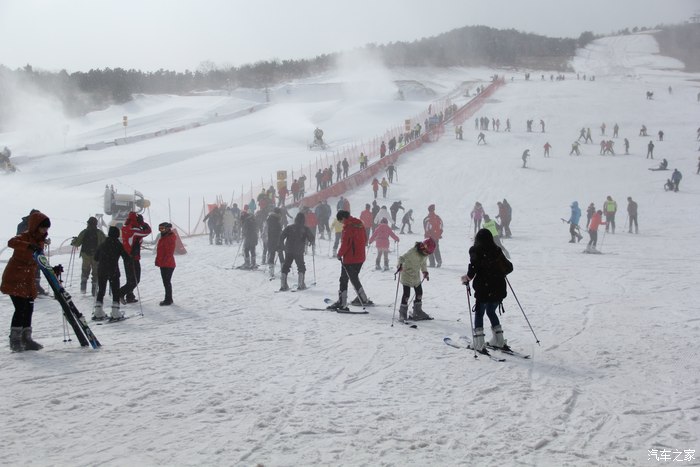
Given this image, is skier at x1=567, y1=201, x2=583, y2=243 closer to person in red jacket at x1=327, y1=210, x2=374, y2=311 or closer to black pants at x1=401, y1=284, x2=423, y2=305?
person in red jacket at x1=327, y1=210, x2=374, y2=311

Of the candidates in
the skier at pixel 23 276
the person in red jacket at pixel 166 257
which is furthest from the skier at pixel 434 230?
the skier at pixel 23 276

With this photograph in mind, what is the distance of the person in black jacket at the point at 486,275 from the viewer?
22.4 feet

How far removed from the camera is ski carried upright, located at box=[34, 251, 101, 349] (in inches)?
258

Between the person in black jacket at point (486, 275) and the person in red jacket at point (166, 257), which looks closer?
the person in black jacket at point (486, 275)

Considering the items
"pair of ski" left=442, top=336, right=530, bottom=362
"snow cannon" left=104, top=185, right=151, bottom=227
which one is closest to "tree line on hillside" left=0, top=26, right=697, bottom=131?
"snow cannon" left=104, top=185, right=151, bottom=227

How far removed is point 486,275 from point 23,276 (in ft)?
15.8

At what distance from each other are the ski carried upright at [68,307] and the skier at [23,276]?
5.0 inches

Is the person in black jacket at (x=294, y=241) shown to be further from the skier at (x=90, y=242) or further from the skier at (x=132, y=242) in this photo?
the skier at (x=90, y=242)

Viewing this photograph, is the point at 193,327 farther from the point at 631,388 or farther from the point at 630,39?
the point at 630,39

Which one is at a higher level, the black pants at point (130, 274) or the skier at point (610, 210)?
the black pants at point (130, 274)

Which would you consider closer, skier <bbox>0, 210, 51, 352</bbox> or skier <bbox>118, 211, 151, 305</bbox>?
skier <bbox>0, 210, 51, 352</bbox>

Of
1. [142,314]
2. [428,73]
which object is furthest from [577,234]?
[428,73]

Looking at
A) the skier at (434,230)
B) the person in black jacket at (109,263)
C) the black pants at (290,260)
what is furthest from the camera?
the skier at (434,230)

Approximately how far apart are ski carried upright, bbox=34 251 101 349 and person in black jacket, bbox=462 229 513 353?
13.2ft
